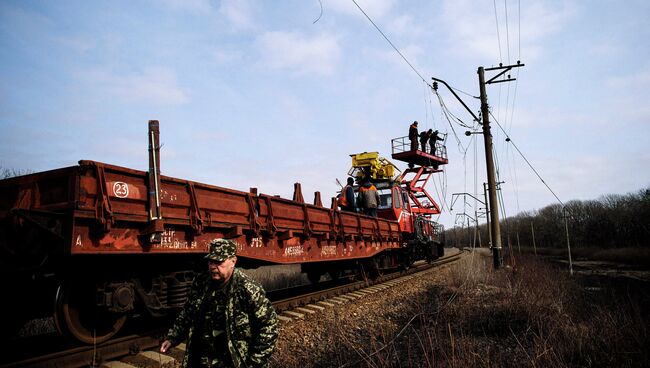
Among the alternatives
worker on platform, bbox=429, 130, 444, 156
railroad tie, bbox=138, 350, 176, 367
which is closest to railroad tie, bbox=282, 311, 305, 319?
railroad tie, bbox=138, 350, 176, 367

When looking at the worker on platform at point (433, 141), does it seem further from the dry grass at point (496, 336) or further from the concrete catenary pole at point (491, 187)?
the dry grass at point (496, 336)

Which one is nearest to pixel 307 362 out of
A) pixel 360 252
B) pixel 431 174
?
pixel 360 252

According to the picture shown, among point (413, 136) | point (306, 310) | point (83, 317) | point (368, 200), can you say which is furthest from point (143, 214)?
point (413, 136)

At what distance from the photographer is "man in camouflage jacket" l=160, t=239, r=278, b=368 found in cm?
256

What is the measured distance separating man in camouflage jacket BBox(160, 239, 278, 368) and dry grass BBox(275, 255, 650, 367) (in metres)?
1.46

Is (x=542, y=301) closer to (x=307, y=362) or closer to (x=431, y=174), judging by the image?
(x=307, y=362)

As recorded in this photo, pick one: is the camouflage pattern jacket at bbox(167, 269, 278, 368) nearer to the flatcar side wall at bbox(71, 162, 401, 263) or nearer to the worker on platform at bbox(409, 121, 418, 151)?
the flatcar side wall at bbox(71, 162, 401, 263)

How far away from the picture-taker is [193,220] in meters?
5.35

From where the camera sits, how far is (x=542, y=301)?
249 inches

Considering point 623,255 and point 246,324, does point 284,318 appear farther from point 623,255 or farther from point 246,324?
point 623,255

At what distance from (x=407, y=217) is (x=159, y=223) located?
12.3 metres

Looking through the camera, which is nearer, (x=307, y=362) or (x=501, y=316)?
(x=307, y=362)

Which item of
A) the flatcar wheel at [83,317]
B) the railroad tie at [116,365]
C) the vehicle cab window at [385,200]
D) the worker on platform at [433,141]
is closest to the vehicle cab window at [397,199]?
the vehicle cab window at [385,200]

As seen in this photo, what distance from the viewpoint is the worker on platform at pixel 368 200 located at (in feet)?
41.9
